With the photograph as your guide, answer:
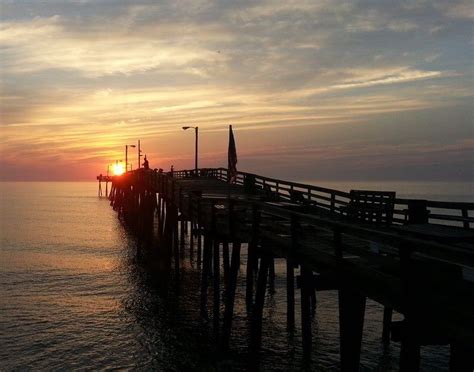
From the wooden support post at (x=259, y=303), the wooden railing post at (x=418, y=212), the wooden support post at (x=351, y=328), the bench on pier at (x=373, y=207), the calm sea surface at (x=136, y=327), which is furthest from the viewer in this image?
the bench on pier at (x=373, y=207)

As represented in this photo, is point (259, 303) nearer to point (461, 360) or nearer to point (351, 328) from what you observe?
point (351, 328)

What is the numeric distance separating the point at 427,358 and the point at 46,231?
160ft

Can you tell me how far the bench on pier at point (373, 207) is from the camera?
51.6 feet

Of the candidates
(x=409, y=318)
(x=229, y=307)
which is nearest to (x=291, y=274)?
(x=229, y=307)

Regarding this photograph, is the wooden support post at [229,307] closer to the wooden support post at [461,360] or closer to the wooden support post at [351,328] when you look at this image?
the wooden support post at [351,328]

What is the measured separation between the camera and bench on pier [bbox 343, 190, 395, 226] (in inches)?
620

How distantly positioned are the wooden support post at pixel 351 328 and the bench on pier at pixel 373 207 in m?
7.18

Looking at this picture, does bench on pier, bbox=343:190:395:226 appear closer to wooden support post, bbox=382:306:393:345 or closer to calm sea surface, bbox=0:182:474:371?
wooden support post, bbox=382:306:393:345

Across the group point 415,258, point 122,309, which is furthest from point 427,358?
point 122,309

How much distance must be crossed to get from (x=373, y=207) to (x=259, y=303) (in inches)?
239

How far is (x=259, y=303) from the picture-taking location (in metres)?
13.2

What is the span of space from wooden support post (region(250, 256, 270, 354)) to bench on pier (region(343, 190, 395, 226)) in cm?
462

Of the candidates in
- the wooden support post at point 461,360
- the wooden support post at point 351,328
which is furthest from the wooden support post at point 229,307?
the wooden support post at point 461,360

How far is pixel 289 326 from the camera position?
16.9 m
